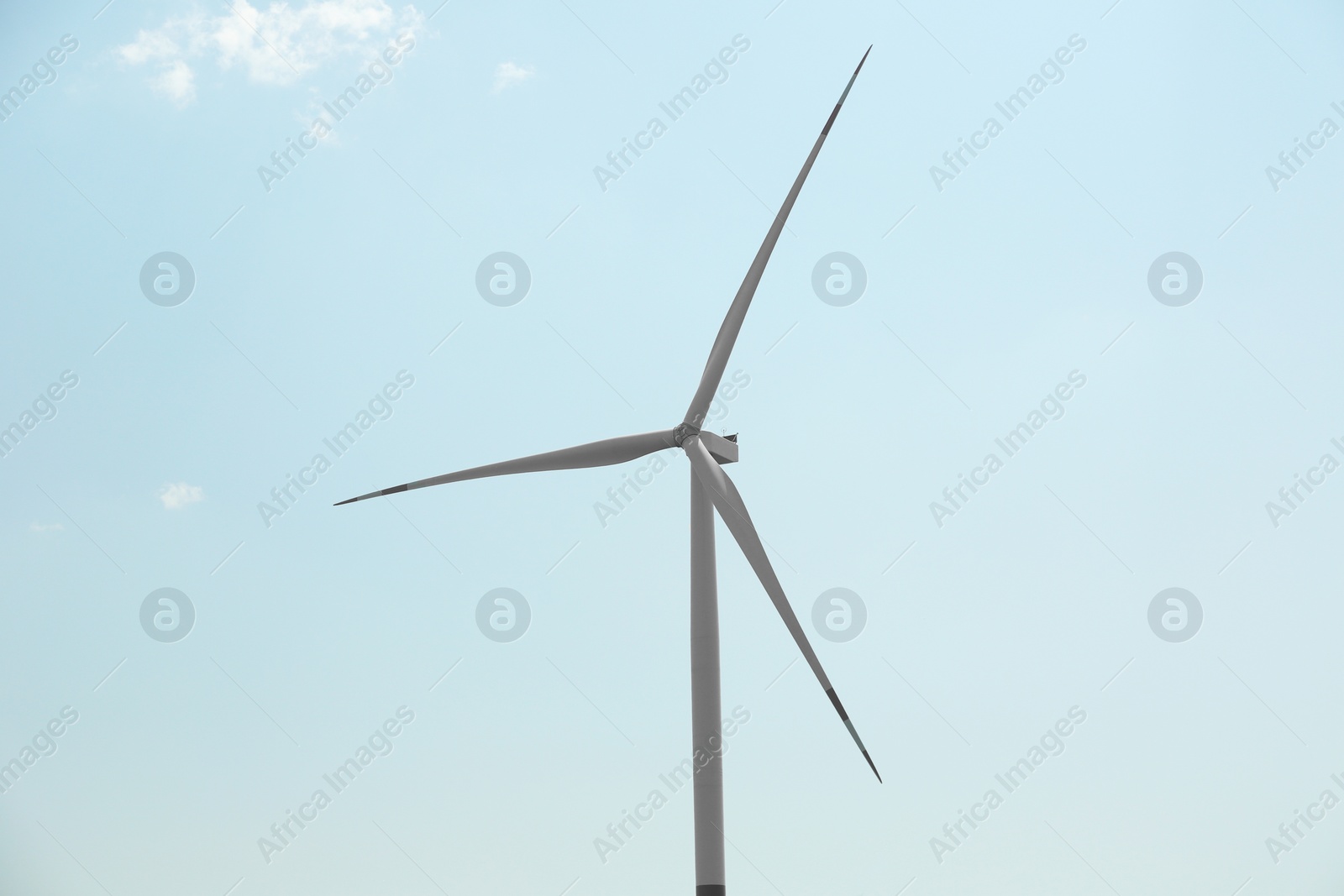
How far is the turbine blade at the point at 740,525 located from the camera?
19.5 metres

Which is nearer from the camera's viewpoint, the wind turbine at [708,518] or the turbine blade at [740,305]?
the wind turbine at [708,518]

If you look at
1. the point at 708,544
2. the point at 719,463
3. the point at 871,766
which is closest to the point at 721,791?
the point at 871,766

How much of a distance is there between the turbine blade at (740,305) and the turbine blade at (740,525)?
1.04 m

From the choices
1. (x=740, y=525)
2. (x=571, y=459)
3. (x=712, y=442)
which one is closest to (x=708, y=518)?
(x=740, y=525)

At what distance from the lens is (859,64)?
22250 mm

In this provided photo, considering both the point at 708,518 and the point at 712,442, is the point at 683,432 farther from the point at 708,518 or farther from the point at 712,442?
the point at 708,518

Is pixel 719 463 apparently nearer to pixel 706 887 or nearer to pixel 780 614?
pixel 780 614

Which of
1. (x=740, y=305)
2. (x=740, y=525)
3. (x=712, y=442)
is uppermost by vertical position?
(x=740, y=305)

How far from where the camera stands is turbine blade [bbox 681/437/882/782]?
1945 cm

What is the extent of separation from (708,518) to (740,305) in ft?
16.5

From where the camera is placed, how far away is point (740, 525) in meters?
20.8

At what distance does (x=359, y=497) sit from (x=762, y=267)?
11.3 meters

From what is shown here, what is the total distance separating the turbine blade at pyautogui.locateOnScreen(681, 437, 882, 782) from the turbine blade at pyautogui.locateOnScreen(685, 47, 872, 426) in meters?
1.04

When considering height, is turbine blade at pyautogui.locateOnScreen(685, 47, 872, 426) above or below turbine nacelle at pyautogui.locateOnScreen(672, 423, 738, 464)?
above
